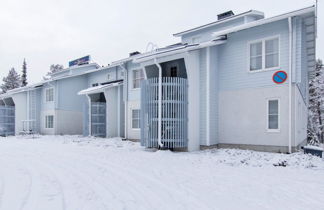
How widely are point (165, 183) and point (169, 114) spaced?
20.5ft

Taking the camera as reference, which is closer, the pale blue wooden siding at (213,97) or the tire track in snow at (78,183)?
the tire track in snow at (78,183)

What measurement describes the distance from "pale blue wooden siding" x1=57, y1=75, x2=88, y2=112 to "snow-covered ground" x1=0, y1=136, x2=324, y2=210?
1617 cm

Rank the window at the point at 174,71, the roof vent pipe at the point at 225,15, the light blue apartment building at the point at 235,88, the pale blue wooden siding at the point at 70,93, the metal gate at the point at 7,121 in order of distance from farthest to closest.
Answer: the metal gate at the point at 7,121, the pale blue wooden siding at the point at 70,93, the roof vent pipe at the point at 225,15, the window at the point at 174,71, the light blue apartment building at the point at 235,88

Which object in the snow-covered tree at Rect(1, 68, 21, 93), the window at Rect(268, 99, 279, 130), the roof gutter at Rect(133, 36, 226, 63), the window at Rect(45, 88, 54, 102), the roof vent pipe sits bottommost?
the window at Rect(268, 99, 279, 130)

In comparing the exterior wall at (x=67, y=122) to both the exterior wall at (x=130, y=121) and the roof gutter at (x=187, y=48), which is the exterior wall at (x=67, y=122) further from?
the roof gutter at (x=187, y=48)

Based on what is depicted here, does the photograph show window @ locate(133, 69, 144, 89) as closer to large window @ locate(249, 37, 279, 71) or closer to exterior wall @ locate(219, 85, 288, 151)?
exterior wall @ locate(219, 85, 288, 151)

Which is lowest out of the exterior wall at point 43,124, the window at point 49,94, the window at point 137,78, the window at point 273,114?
→ the exterior wall at point 43,124

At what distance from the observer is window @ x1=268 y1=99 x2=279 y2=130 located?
11.4 m

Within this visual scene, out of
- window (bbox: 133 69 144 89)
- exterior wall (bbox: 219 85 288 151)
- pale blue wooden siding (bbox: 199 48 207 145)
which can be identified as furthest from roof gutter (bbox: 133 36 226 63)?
window (bbox: 133 69 144 89)

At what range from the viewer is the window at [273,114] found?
11.4 metres

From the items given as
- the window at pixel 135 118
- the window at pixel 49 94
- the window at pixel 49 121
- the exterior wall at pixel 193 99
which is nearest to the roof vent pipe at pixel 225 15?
the exterior wall at pixel 193 99

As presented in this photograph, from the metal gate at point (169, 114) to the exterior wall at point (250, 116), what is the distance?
212cm

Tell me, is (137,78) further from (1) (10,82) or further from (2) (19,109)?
(1) (10,82)

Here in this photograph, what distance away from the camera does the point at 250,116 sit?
39.7 feet
